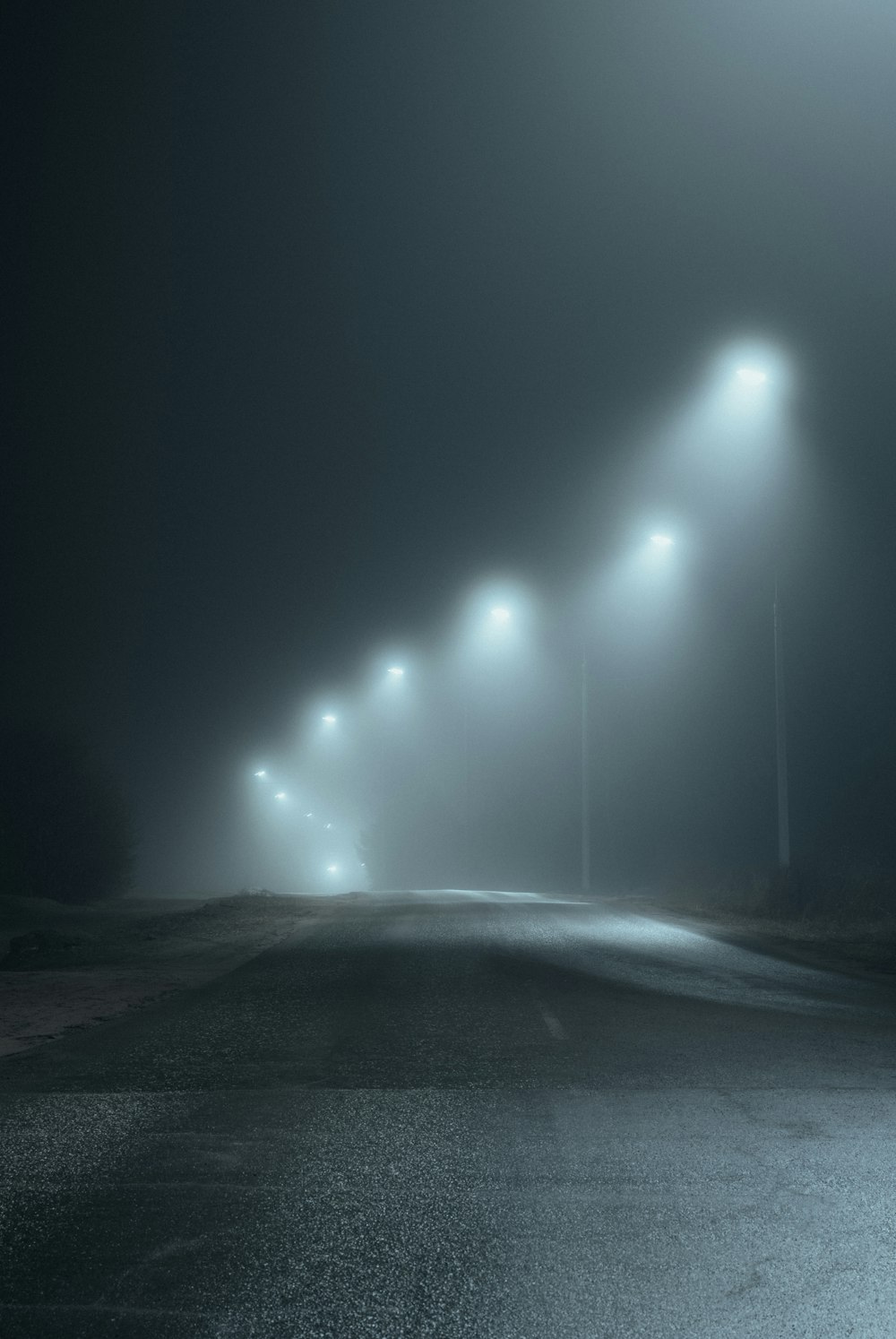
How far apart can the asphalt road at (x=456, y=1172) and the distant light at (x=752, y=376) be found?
18116 mm

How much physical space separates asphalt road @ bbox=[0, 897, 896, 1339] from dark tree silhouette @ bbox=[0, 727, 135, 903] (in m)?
35.4

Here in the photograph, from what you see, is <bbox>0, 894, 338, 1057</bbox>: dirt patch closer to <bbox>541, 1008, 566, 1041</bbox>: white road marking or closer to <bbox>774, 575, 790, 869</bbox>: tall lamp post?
<bbox>541, 1008, 566, 1041</bbox>: white road marking

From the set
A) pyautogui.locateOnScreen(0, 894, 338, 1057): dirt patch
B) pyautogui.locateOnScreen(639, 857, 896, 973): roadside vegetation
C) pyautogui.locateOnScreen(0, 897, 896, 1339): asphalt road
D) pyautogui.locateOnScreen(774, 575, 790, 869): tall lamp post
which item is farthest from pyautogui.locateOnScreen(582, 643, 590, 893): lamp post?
pyautogui.locateOnScreen(0, 897, 896, 1339): asphalt road

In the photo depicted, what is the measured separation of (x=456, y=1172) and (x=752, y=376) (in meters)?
23.7

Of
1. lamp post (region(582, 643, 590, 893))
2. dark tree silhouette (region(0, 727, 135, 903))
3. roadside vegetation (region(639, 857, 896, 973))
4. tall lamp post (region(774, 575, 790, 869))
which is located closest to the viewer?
roadside vegetation (region(639, 857, 896, 973))

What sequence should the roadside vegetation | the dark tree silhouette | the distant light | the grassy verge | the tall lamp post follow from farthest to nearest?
the dark tree silhouette → the distant light → the tall lamp post → the roadside vegetation → the grassy verge

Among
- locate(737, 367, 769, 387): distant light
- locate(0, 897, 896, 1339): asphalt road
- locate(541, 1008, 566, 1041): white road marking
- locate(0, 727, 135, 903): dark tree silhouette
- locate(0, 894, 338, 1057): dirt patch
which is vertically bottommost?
locate(0, 894, 338, 1057): dirt patch

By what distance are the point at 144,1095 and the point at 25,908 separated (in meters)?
27.6

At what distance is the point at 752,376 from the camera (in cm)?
2680

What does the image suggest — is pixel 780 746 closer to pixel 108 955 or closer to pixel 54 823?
pixel 108 955

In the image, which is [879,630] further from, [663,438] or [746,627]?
[663,438]

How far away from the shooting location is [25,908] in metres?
33.3

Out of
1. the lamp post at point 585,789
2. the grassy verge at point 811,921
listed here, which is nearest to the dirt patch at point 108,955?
the grassy verge at point 811,921

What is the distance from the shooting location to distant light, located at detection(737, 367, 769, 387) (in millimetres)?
26734
